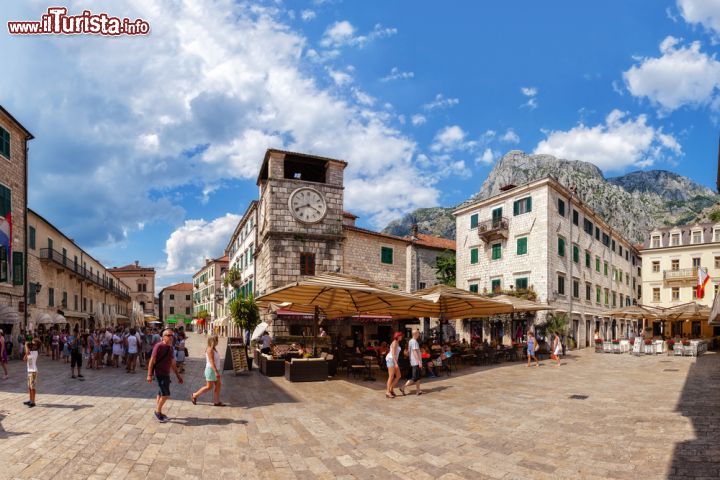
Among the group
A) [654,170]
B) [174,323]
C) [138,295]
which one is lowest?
[174,323]

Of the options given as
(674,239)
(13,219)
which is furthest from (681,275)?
(13,219)

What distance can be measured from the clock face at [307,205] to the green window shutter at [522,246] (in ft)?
46.4

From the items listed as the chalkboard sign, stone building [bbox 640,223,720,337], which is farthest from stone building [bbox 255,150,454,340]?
stone building [bbox 640,223,720,337]

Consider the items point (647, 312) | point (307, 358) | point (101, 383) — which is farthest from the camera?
point (647, 312)

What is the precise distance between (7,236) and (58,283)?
38.0 feet

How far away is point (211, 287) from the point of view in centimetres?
6906

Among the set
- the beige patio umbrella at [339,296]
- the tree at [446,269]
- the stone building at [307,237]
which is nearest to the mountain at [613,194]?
the tree at [446,269]

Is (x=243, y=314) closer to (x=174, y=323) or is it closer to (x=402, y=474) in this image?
(x=402, y=474)

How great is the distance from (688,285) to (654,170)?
130 metres

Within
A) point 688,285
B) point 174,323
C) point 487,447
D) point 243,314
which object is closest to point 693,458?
point 487,447

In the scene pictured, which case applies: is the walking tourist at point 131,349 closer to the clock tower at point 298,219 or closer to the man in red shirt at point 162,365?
the man in red shirt at point 162,365

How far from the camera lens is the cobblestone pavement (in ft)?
18.6

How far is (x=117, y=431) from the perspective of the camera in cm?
711

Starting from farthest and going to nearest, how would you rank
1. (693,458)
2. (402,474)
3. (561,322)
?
(561,322) < (693,458) < (402,474)
